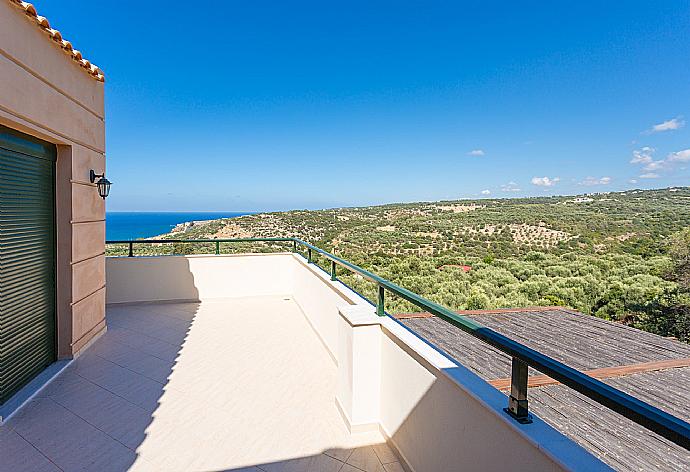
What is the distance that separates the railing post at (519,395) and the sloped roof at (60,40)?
3.96 meters

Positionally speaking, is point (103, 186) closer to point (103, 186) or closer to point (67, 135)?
point (103, 186)

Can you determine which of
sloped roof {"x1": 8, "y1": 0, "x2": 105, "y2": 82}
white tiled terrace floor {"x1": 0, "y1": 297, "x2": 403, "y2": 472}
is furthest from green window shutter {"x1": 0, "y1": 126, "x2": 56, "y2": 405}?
sloped roof {"x1": 8, "y1": 0, "x2": 105, "y2": 82}

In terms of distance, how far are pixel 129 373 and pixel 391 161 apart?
32363 millimetres

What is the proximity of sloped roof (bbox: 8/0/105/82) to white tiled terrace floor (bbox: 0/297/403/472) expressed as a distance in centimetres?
298

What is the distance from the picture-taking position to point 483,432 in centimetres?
143

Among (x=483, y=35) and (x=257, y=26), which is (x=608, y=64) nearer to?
(x=483, y=35)

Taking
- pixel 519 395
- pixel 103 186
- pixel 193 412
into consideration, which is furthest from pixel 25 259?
pixel 519 395

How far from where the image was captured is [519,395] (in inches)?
49.8

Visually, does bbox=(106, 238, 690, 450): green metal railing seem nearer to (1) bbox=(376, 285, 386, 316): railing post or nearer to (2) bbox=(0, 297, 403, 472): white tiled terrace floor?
(1) bbox=(376, 285, 386, 316): railing post

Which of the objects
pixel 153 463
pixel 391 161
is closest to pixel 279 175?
pixel 391 161

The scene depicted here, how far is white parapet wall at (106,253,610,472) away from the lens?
4.00 ft

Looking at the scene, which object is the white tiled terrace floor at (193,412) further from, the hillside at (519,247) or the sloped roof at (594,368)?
the hillside at (519,247)

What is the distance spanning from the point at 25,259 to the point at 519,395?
→ 3.80 metres

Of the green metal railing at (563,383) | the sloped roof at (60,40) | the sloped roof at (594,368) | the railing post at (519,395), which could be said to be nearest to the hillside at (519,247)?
the sloped roof at (594,368)
